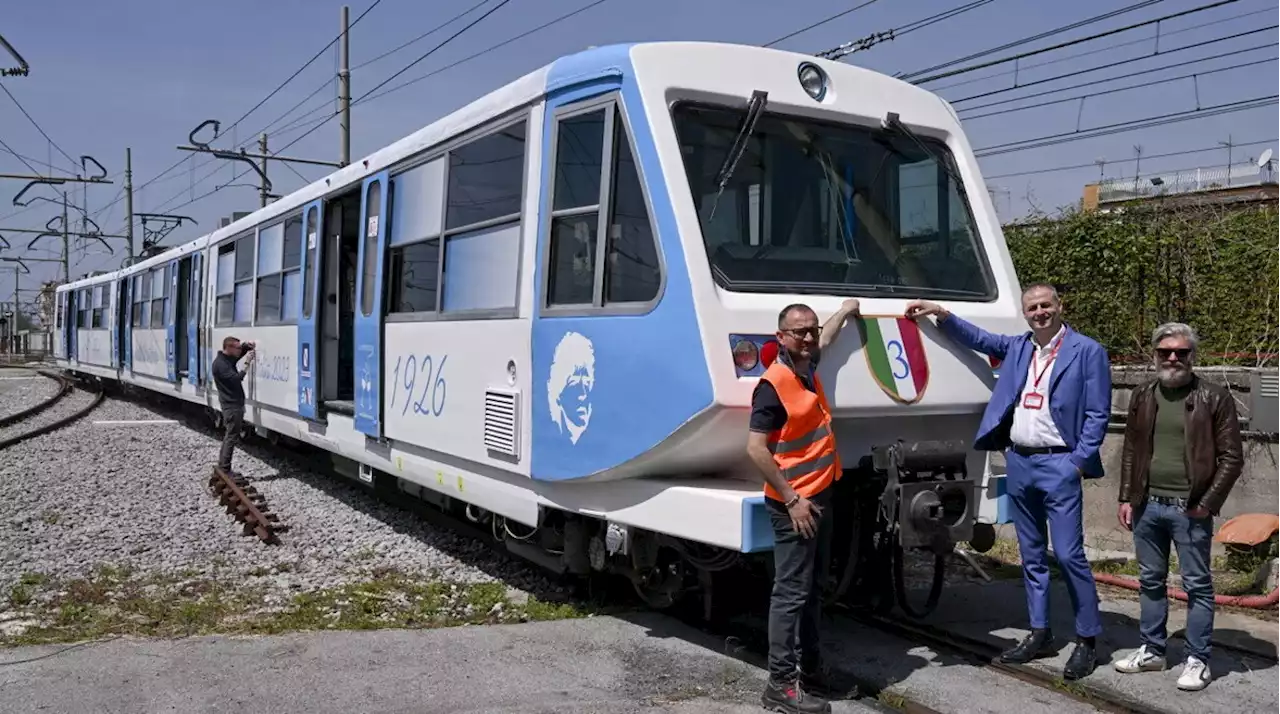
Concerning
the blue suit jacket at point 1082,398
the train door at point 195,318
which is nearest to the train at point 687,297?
the blue suit jacket at point 1082,398

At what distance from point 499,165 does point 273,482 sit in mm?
6420

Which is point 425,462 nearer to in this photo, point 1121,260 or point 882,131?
point 882,131

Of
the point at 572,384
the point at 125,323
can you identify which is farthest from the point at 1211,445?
the point at 125,323

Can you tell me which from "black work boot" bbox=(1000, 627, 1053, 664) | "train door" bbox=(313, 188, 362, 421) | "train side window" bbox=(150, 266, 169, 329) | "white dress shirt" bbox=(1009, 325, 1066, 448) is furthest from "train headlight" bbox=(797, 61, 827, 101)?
"train side window" bbox=(150, 266, 169, 329)

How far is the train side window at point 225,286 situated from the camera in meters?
12.9

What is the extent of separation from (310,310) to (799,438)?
6116 mm

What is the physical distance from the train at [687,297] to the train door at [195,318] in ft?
27.8

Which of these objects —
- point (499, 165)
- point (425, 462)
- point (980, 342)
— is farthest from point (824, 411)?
point (425, 462)

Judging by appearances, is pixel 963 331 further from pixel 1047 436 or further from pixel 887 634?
pixel 887 634

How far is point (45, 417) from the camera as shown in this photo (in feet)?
63.4

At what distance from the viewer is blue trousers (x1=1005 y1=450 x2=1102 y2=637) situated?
520cm

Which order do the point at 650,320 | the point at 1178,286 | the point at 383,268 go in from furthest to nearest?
the point at 1178,286 < the point at 383,268 < the point at 650,320

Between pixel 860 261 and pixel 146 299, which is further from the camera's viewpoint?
pixel 146 299

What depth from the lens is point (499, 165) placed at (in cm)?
635
